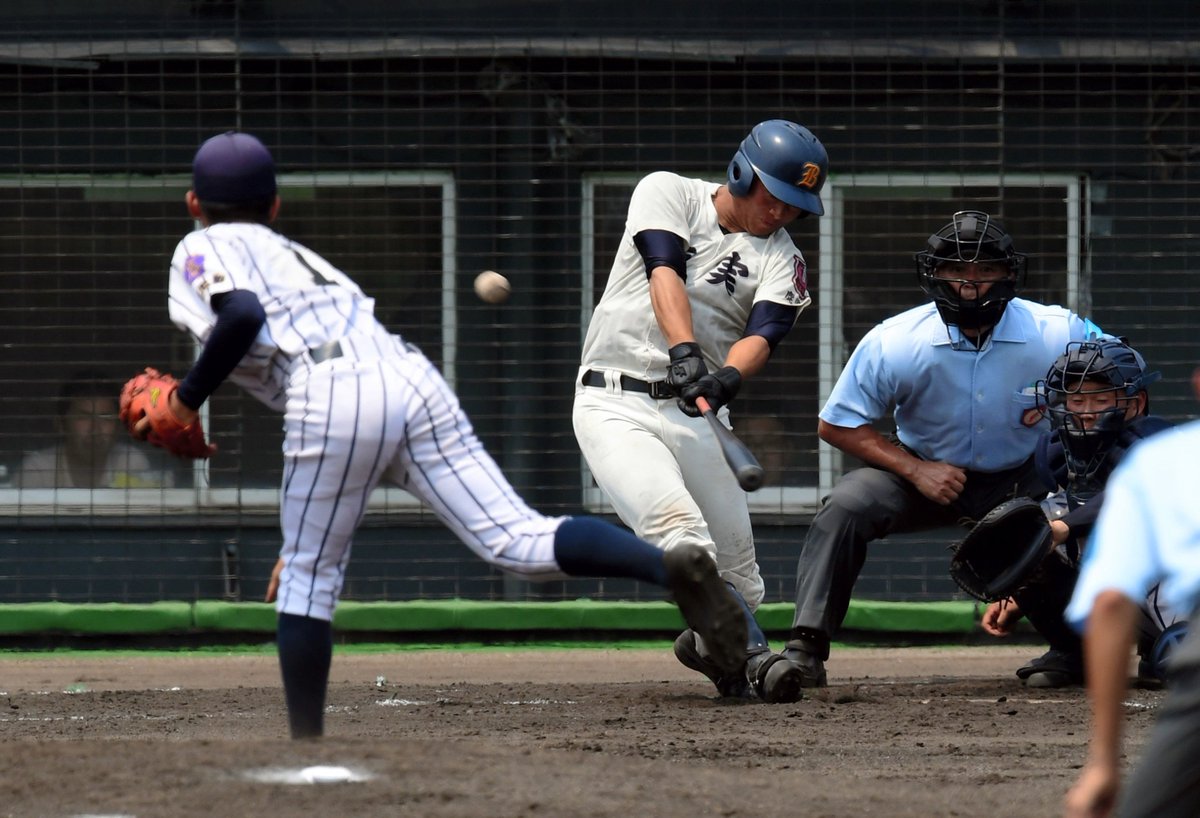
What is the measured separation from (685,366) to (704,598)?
1.45 metres

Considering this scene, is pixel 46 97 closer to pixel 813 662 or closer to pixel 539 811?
pixel 813 662

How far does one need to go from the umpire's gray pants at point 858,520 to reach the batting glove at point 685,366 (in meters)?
1.06

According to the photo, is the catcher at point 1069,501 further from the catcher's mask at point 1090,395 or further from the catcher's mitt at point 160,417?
the catcher's mitt at point 160,417

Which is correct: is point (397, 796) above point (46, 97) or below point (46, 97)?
below

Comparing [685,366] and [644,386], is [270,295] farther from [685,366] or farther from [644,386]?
[644,386]

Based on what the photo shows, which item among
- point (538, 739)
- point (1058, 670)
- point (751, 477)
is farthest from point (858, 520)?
A: point (751, 477)

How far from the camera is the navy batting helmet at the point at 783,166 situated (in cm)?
565

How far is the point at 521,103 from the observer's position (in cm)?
855

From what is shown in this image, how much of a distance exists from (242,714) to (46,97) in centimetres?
408

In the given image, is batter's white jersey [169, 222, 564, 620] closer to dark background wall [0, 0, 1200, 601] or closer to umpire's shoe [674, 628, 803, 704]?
umpire's shoe [674, 628, 803, 704]

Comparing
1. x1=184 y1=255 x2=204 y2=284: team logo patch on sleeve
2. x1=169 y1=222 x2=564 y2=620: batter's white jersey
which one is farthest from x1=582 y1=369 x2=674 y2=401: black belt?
x1=184 y1=255 x2=204 y2=284: team logo patch on sleeve

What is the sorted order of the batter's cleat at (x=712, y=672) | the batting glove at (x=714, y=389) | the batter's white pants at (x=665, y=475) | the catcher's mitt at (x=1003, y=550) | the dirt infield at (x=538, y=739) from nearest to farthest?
the dirt infield at (x=538, y=739) < the batting glove at (x=714, y=389) < the batter's white pants at (x=665, y=475) < the catcher's mitt at (x=1003, y=550) < the batter's cleat at (x=712, y=672)

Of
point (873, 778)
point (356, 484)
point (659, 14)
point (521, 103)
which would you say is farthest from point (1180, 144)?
point (356, 484)

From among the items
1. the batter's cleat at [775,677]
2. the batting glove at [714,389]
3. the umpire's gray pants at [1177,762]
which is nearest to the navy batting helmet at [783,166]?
the batting glove at [714,389]
